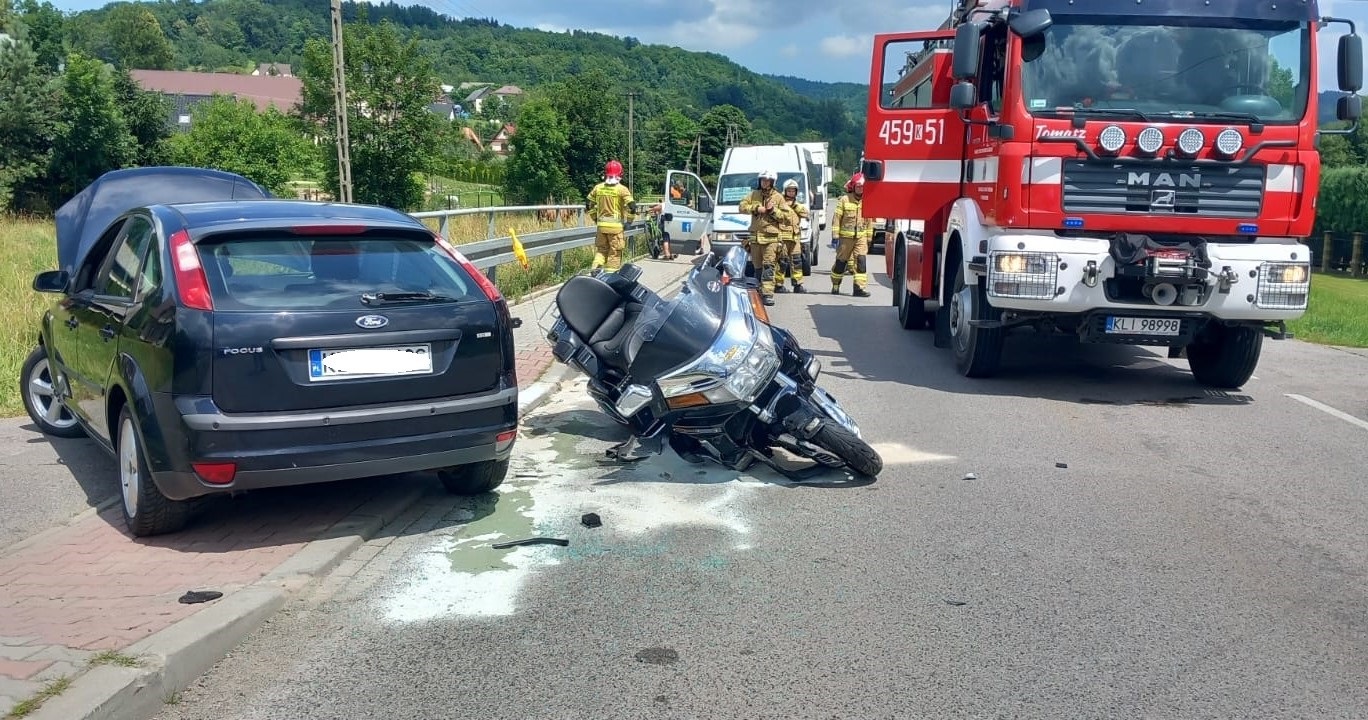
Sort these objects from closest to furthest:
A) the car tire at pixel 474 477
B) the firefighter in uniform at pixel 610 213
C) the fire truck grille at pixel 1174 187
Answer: the car tire at pixel 474 477
the fire truck grille at pixel 1174 187
the firefighter in uniform at pixel 610 213

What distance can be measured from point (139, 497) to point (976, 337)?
23.1ft

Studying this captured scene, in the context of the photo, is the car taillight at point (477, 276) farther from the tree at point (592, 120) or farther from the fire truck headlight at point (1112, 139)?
the tree at point (592, 120)

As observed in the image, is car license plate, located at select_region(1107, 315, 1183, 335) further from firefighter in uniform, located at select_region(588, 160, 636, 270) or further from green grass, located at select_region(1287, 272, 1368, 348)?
firefighter in uniform, located at select_region(588, 160, 636, 270)

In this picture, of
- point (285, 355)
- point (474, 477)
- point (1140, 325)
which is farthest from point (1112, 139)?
point (285, 355)

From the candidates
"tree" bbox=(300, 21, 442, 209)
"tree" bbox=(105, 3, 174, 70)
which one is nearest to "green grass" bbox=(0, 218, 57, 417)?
"tree" bbox=(300, 21, 442, 209)

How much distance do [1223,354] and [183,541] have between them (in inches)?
329

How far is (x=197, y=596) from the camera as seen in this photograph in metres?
4.40

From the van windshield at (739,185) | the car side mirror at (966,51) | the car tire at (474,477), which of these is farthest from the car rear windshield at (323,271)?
the van windshield at (739,185)

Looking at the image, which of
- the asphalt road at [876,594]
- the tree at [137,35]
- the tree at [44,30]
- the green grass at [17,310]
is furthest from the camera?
the tree at [137,35]

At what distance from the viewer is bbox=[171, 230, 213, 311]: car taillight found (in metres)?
4.86

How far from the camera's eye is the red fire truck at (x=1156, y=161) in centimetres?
876

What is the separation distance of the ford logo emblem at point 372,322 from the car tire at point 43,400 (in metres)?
3.26

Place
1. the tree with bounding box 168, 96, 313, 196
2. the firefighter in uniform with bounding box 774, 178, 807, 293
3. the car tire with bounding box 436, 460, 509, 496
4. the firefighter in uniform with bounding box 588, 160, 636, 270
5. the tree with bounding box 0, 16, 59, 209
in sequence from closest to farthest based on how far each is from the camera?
the car tire with bounding box 436, 460, 509, 496
the firefighter in uniform with bounding box 774, 178, 807, 293
the firefighter in uniform with bounding box 588, 160, 636, 270
the tree with bounding box 0, 16, 59, 209
the tree with bounding box 168, 96, 313, 196

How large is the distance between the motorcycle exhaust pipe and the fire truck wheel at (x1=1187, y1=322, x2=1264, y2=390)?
2.93 feet
